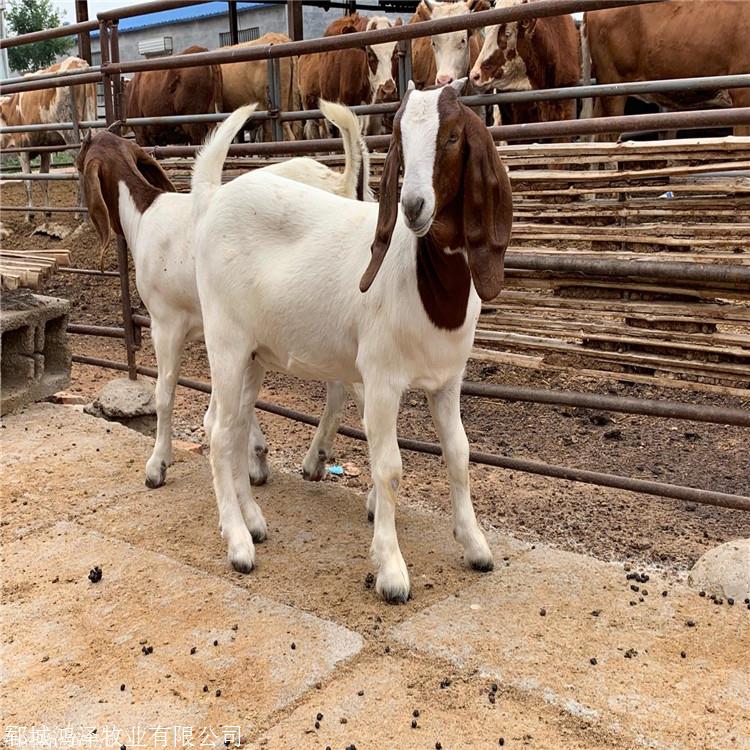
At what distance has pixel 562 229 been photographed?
4500 millimetres

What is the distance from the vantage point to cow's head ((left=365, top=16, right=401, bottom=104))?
8.80 m

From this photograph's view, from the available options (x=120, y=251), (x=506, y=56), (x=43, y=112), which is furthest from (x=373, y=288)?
(x=43, y=112)

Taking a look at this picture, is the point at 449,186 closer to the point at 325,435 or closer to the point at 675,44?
the point at 325,435

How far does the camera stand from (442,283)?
2.86 m

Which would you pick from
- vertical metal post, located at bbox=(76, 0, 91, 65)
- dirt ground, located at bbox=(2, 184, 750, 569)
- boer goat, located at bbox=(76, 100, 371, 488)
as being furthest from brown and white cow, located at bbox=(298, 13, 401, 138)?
boer goat, located at bbox=(76, 100, 371, 488)

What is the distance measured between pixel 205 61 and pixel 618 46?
451 centimetres

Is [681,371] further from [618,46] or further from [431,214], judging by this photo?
[618,46]

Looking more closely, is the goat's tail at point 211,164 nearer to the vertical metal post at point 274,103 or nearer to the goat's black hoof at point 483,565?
the vertical metal post at point 274,103

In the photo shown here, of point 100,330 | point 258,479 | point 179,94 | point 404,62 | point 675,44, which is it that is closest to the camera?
point 258,479

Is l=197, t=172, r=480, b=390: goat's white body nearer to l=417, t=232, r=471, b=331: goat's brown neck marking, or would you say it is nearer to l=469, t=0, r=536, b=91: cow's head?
l=417, t=232, r=471, b=331: goat's brown neck marking

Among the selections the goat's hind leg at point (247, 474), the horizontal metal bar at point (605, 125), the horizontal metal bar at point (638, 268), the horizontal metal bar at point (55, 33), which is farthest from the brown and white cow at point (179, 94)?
the goat's hind leg at point (247, 474)

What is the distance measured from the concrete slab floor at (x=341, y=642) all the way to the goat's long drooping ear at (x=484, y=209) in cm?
106

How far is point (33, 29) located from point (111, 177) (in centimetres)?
3224

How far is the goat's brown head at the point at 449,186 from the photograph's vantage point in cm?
260
